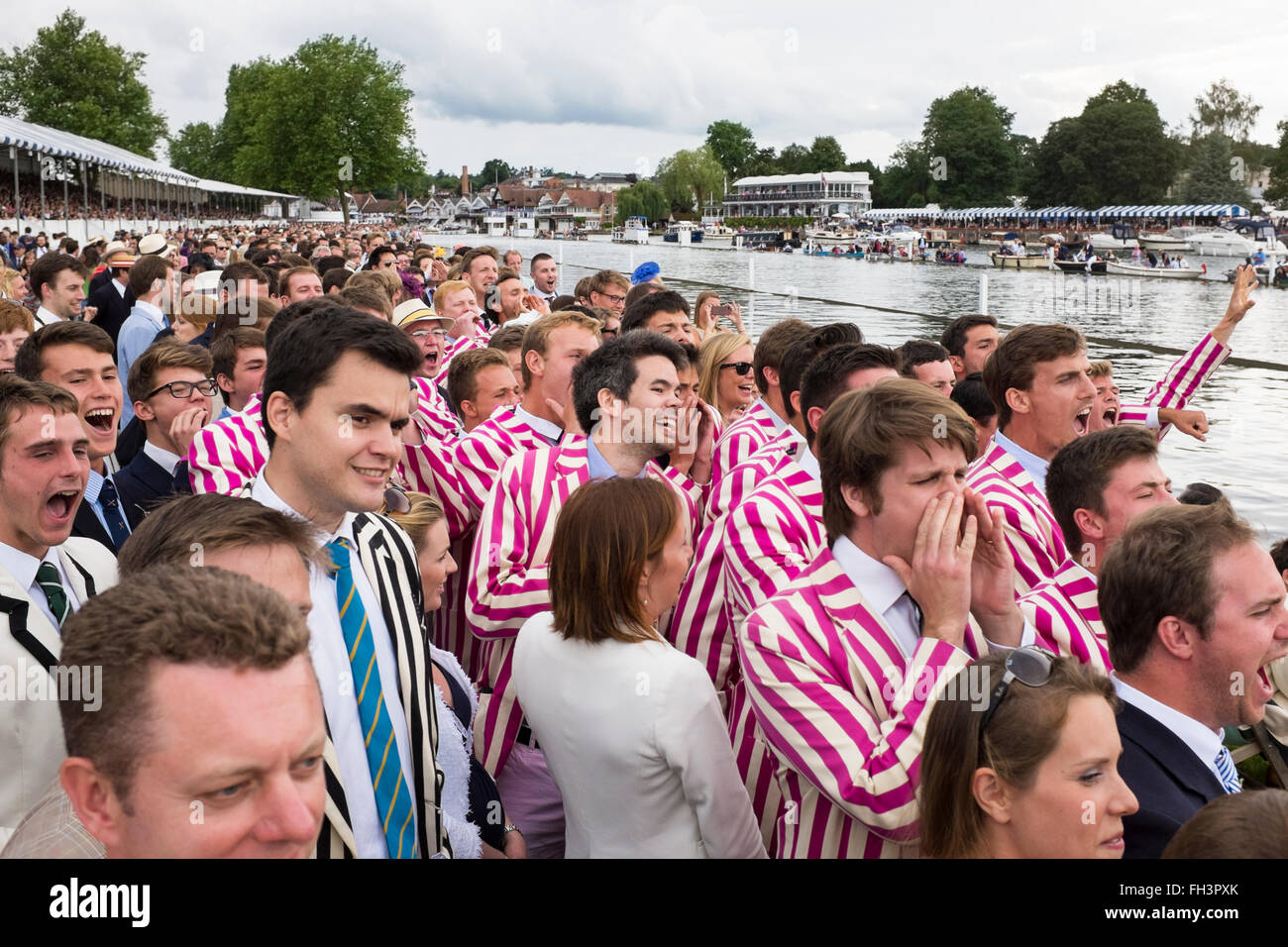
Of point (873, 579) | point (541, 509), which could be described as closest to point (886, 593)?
point (873, 579)

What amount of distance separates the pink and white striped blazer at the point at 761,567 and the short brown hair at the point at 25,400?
2283 mm

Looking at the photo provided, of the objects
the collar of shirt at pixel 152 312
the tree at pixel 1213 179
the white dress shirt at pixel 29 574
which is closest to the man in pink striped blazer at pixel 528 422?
the white dress shirt at pixel 29 574

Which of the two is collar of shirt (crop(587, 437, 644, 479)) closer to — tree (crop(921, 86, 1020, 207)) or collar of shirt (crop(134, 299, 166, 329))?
A: collar of shirt (crop(134, 299, 166, 329))

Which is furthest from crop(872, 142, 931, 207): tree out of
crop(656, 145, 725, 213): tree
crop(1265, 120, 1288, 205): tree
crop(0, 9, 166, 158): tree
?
crop(0, 9, 166, 158): tree

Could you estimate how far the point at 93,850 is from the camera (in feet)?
6.84

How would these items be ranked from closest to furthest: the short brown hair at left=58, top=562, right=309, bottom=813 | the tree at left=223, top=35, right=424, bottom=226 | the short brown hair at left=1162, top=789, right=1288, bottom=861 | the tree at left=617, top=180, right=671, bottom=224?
the short brown hair at left=58, top=562, right=309, bottom=813, the short brown hair at left=1162, top=789, right=1288, bottom=861, the tree at left=223, top=35, right=424, bottom=226, the tree at left=617, top=180, right=671, bottom=224

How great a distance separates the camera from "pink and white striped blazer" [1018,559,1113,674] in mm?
3582

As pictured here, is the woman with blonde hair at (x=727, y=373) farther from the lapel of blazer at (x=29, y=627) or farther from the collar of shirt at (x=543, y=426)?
the lapel of blazer at (x=29, y=627)

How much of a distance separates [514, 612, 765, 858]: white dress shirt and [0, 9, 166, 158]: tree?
84.2 metres

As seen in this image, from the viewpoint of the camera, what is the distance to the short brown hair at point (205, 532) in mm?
2582

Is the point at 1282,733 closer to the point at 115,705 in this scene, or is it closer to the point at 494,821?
the point at 494,821

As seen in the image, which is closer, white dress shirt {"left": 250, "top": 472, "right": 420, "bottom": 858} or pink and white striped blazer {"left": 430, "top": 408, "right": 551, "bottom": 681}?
white dress shirt {"left": 250, "top": 472, "right": 420, "bottom": 858}

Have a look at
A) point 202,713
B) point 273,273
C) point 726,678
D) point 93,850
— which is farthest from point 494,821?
point 273,273
